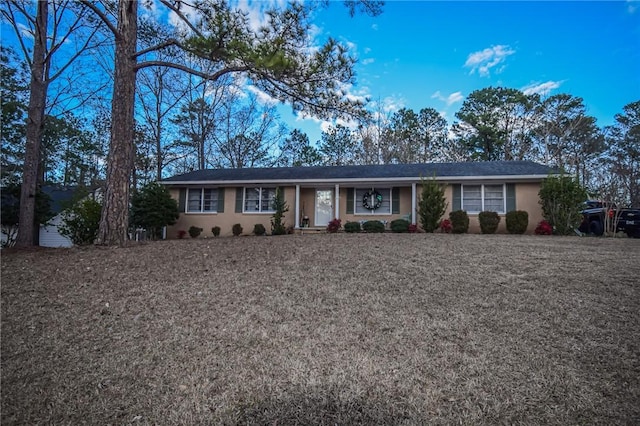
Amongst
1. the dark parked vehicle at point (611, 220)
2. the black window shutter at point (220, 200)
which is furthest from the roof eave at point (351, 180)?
the dark parked vehicle at point (611, 220)

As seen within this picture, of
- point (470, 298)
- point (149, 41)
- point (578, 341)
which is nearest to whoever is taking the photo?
point (578, 341)

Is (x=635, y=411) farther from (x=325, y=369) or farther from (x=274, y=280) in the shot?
(x=274, y=280)

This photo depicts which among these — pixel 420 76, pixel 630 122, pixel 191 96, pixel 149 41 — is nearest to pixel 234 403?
pixel 149 41

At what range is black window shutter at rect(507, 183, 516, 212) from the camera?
11773 mm

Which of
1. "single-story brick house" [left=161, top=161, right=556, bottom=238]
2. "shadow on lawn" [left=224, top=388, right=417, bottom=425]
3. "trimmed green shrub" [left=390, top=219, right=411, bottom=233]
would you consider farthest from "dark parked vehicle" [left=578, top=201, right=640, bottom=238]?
"shadow on lawn" [left=224, top=388, right=417, bottom=425]

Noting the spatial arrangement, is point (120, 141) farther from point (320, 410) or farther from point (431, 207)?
point (431, 207)

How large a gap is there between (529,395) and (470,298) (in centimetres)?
190

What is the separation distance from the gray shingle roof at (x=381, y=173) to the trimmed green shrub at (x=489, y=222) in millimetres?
1429

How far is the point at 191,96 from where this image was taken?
67.3ft

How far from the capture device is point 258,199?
14039mm

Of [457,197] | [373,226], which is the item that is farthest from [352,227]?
[457,197]

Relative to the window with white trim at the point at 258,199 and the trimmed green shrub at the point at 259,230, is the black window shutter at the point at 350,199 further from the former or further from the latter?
the trimmed green shrub at the point at 259,230

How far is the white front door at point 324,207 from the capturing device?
13852 mm

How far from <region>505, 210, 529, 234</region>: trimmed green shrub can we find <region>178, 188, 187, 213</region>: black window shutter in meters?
12.8
